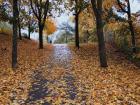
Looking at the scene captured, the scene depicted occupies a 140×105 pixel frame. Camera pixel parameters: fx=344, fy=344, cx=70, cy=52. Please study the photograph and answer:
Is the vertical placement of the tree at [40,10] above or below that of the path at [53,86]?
above

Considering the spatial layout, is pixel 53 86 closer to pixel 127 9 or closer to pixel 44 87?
pixel 44 87

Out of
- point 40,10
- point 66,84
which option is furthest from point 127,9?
point 66,84

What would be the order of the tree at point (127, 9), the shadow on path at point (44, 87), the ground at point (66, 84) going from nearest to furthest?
the ground at point (66, 84) → the shadow on path at point (44, 87) → the tree at point (127, 9)

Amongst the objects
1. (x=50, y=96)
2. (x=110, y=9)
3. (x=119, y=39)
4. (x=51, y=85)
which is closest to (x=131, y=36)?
(x=110, y=9)

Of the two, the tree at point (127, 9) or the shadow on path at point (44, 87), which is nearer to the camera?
the shadow on path at point (44, 87)

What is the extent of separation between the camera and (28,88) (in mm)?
15656

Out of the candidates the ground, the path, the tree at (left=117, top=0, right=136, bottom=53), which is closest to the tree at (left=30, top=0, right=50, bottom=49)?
the tree at (left=117, top=0, right=136, bottom=53)

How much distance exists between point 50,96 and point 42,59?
12610 mm

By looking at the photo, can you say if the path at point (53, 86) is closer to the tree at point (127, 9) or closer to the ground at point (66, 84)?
the ground at point (66, 84)

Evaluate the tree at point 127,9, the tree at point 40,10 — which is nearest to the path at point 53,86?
the tree at point 127,9

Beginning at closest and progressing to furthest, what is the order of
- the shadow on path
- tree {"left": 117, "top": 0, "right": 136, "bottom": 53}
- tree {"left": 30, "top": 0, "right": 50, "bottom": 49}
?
the shadow on path < tree {"left": 117, "top": 0, "right": 136, "bottom": 53} < tree {"left": 30, "top": 0, "right": 50, "bottom": 49}

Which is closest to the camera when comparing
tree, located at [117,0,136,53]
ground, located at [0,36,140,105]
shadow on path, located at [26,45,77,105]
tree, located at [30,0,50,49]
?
ground, located at [0,36,140,105]

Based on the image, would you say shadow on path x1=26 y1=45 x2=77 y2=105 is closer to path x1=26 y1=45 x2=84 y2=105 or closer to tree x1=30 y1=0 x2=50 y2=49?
path x1=26 y1=45 x2=84 y2=105

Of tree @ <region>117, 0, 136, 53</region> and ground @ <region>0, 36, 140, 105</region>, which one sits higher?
tree @ <region>117, 0, 136, 53</region>
